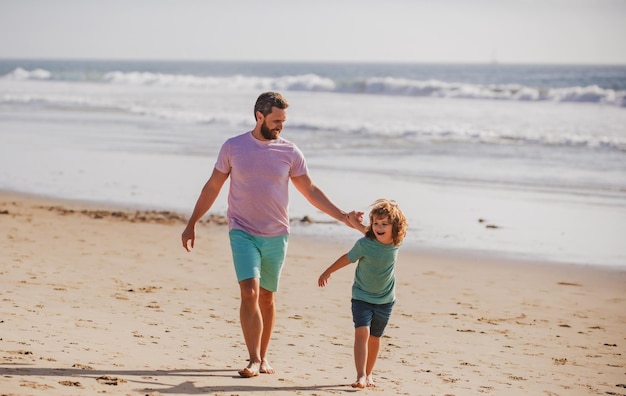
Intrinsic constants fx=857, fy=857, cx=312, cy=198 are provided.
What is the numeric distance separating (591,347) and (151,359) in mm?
3471

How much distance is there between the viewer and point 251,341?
5.33m

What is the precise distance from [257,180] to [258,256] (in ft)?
1.53

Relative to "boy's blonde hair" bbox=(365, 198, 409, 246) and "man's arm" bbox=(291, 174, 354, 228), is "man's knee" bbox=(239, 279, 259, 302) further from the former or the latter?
"boy's blonde hair" bbox=(365, 198, 409, 246)

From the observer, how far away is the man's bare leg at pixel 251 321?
5.19 meters

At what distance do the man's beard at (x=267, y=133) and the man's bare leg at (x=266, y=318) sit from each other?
0.98 m

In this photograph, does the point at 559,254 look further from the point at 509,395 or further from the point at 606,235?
the point at 509,395

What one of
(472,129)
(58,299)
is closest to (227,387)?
(58,299)

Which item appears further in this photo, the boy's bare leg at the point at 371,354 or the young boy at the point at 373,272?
the boy's bare leg at the point at 371,354

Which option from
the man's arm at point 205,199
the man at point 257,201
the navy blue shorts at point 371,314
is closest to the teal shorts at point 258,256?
the man at point 257,201

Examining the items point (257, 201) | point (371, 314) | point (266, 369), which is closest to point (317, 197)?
point (257, 201)

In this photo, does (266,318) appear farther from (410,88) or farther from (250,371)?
(410,88)

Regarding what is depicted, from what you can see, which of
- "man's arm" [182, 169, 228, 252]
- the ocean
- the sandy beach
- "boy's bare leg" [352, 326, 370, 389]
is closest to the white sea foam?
the ocean

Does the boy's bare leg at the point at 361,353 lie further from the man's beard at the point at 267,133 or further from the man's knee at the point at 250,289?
the man's beard at the point at 267,133

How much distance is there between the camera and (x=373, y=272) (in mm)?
5215
